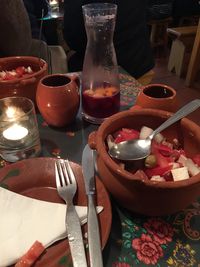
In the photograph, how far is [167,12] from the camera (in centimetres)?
330

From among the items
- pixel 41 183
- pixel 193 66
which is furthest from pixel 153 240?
pixel 193 66

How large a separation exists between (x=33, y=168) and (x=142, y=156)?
0.21 metres

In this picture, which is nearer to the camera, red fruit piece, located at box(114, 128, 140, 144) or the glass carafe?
red fruit piece, located at box(114, 128, 140, 144)

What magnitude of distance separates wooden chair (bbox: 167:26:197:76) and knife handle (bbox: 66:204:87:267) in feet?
8.50

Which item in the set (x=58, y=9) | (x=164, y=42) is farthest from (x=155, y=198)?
(x=164, y=42)

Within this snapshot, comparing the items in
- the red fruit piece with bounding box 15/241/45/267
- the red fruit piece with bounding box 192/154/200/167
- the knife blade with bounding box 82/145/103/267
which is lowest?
the red fruit piece with bounding box 15/241/45/267

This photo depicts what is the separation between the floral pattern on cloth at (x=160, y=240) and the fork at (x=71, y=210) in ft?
0.20

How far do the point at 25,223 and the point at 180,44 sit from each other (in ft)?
8.87

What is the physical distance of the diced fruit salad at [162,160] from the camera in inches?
17.1

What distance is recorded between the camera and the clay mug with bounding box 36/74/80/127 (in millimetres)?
630

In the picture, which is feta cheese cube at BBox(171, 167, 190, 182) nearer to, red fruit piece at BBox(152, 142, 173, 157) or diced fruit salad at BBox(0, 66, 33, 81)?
red fruit piece at BBox(152, 142, 173, 157)

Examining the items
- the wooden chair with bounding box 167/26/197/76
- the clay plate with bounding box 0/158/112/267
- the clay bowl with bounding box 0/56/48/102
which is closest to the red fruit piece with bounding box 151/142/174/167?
the clay plate with bounding box 0/158/112/267

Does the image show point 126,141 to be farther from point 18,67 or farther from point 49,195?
point 18,67

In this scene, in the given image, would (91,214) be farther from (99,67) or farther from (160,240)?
(99,67)
